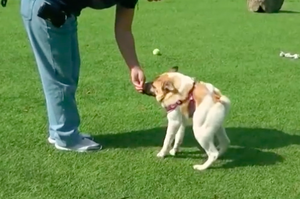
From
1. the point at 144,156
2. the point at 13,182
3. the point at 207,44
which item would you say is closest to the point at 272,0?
the point at 207,44

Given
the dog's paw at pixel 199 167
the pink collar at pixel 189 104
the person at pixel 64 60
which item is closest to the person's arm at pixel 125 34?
the person at pixel 64 60

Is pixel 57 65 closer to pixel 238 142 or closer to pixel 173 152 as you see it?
pixel 173 152

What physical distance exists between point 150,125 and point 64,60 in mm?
1173

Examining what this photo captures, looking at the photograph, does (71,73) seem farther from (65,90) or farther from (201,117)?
(201,117)

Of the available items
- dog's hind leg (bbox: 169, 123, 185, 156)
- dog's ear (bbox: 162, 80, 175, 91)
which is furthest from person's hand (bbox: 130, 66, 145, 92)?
dog's hind leg (bbox: 169, 123, 185, 156)

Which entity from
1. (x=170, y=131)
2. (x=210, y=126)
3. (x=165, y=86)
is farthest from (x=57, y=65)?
(x=210, y=126)

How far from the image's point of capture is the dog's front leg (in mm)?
4625

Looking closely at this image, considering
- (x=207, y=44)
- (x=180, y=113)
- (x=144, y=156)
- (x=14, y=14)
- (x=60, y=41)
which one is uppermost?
(x=60, y=41)

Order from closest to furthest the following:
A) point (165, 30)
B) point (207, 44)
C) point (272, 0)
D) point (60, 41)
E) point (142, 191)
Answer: point (142, 191), point (60, 41), point (207, 44), point (165, 30), point (272, 0)

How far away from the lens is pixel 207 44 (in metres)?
9.14

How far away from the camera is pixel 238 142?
516 centimetres

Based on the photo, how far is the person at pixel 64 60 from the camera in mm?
4562

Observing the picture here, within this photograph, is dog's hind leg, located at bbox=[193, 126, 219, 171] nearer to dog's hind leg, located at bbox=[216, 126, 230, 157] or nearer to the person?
dog's hind leg, located at bbox=[216, 126, 230, 157]

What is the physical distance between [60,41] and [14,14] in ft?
24.5
